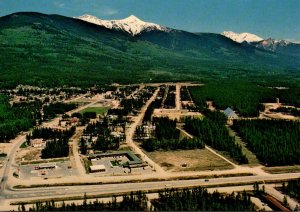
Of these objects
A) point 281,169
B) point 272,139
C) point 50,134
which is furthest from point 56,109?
point 281,169

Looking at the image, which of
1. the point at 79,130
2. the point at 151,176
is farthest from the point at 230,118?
the point at 151,176

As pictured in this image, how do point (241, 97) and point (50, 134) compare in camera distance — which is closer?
point (50, 134)

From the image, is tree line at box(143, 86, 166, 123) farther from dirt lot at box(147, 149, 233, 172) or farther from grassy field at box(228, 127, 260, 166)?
dirt lot at box(147, 149, 233, 172)

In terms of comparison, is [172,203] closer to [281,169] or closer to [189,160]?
[189,160]

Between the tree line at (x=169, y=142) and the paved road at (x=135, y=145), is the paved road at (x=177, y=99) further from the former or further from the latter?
the tree line at (x=169, y=142)

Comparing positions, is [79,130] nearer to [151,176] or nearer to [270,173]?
[151,176]

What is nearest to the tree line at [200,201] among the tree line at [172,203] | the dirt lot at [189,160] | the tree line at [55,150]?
the tree line at [172,203]
